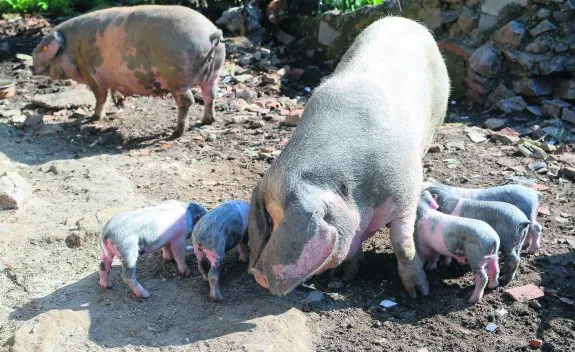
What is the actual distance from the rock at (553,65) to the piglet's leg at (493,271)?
3.72 metres

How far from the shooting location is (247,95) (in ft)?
26.4

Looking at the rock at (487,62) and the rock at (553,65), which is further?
the rock at (487,62)

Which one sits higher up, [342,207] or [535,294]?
[342,207]

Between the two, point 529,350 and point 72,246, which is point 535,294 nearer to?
point 529,350

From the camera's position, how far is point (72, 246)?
4746 mm

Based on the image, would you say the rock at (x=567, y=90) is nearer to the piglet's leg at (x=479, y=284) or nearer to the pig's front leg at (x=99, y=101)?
the piglet's leg at (x=479, y=284)

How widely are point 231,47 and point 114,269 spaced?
18.9 ft

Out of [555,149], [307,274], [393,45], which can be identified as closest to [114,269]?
[307,274]

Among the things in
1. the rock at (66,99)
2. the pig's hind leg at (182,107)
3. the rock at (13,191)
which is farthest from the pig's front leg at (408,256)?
the rock at (66,99)

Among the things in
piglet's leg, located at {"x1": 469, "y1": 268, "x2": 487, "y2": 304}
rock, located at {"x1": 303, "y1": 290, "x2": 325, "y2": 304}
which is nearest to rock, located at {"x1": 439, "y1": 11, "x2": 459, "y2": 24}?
piglet's leg, located at {"x1": 469, "y1": 268, "x2": 487, "y2": 304}

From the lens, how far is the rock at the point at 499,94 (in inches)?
288

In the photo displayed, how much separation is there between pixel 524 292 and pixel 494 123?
10.2ft

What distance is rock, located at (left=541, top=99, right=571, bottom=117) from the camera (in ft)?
22.7

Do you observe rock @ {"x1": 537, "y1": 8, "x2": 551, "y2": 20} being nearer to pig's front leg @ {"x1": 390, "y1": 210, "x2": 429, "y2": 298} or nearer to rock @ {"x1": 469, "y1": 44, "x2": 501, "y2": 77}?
rock @ {"x1": 469, "y1": 44, "x2": 501, "y2": 77}
